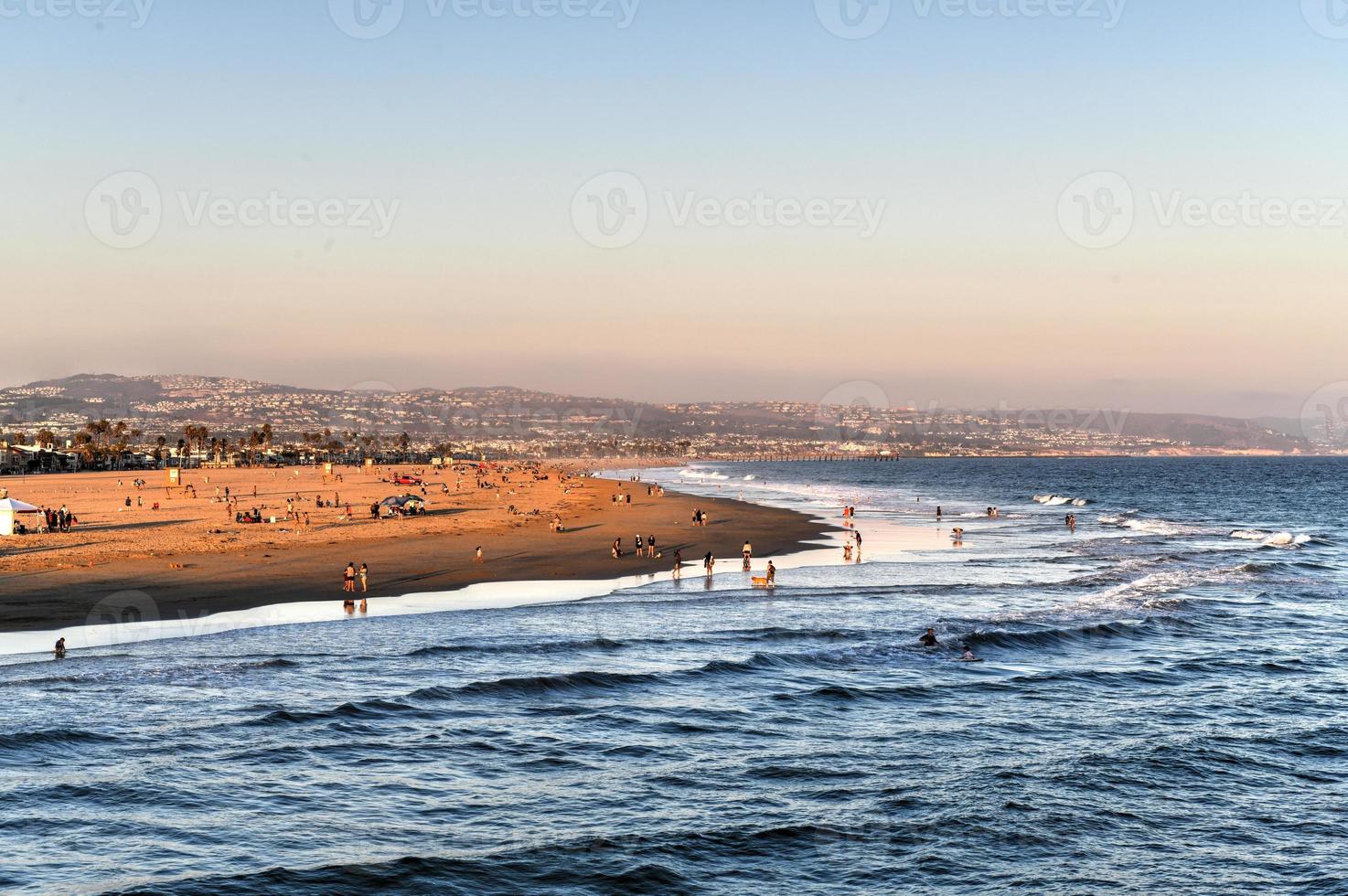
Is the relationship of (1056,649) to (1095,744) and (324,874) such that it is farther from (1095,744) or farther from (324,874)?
(324,874)

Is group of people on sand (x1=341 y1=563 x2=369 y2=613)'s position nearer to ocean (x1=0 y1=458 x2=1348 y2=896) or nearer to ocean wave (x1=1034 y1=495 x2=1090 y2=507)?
ocean (x1=0 y1=458 x2=1348 y2=896)

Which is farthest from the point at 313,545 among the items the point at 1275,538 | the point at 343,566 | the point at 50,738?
the point at 1275,538

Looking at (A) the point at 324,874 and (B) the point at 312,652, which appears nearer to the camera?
(A) the point at 324,874

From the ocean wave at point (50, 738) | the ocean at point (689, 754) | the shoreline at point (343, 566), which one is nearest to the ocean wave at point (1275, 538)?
the shoreline at point (343, 566)

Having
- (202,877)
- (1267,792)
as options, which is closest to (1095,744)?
(1267,792)

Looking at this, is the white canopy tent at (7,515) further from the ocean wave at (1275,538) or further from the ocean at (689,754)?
the ocean wave at (1275,538)

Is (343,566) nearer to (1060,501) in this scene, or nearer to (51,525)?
(51,525)
